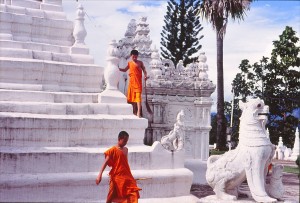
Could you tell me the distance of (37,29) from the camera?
11.7 meters

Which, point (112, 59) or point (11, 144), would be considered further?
point (112, 59)

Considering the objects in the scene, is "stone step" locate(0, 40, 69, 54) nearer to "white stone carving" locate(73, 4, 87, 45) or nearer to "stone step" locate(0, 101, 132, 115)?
"white stone carving" locate(73, 4, 87, 45)

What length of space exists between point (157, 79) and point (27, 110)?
7081 mm

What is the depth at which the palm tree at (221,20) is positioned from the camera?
2495 centimetres

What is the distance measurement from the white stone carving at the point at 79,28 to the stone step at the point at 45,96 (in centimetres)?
170

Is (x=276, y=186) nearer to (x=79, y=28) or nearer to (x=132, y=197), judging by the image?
(x=132, y=197)

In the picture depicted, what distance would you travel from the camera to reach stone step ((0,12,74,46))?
37.3ft

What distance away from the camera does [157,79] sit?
1625 cm

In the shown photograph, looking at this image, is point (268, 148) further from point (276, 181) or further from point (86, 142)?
point (86, 142)

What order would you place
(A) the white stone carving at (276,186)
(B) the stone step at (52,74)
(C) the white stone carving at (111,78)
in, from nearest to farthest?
(A) the white stone carving at (276,186), (B) the stone step at (52,74), (C) the white stone carving at (111,78)

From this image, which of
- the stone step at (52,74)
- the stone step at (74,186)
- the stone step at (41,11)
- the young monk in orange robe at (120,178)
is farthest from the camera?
the stone step at (41,11)

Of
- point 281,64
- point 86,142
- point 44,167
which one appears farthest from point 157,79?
point 281,64

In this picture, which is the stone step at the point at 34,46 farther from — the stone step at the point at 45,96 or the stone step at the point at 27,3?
the stone step at the point at 45,96

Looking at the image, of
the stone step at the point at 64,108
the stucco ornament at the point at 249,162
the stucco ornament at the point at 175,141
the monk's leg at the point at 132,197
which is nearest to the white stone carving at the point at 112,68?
the stone step at the point at 64,108
